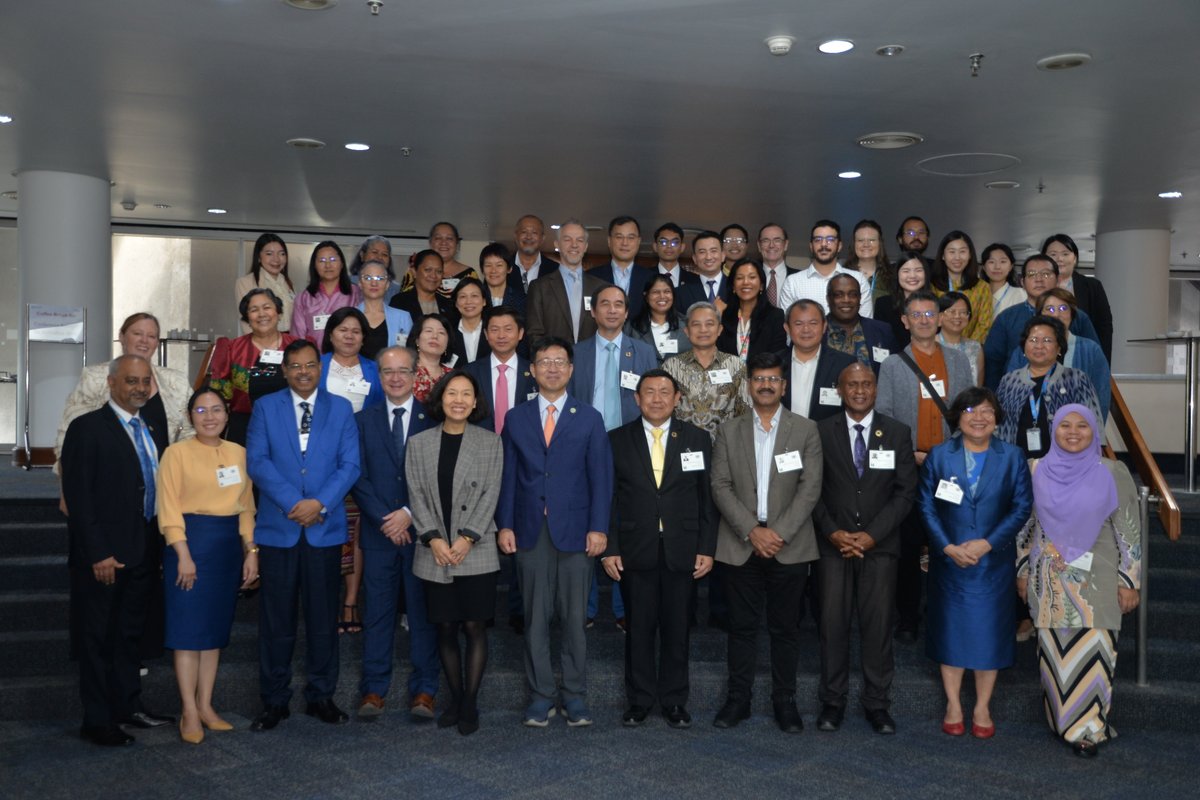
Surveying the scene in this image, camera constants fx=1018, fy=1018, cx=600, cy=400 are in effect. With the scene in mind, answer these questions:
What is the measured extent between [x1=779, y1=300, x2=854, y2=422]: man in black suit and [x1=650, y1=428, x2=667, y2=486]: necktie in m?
0.70

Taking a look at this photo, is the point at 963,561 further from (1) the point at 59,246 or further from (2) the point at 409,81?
(1) the point at 59,246

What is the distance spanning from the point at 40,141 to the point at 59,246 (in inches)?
59.7

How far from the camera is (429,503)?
14.4ft

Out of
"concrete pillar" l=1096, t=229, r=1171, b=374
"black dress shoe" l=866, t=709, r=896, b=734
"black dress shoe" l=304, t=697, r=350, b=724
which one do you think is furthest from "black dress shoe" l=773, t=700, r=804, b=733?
"concrete pillar" l=1096, t=229, r=1171, b=374

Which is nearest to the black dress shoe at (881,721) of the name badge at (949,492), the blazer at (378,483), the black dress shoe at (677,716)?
the black dress shoe at (677,716)

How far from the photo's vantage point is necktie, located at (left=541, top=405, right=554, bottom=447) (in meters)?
4.49

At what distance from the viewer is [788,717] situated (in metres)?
4.44

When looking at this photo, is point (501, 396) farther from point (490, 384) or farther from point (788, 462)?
point (788, 462)

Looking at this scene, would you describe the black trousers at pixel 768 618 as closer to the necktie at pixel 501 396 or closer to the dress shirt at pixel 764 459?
the dress shirt at pixel 764 459

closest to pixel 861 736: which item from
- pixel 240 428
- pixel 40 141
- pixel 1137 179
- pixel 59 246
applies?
pixel 240 428

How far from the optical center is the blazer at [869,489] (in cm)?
445

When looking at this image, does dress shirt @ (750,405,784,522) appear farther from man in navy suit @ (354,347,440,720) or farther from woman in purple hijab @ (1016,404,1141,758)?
man in navy suit @ (354,347,440,720)

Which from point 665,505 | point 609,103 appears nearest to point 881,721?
point 665,505

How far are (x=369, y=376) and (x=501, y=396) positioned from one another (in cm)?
64
